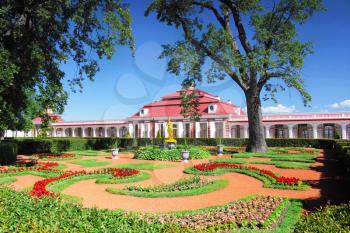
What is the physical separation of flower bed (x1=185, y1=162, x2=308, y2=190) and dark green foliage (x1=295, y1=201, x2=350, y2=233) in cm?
569

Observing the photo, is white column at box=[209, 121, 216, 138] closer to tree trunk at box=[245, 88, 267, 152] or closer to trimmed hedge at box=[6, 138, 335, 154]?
trimmed hedge at box=[6, 138, 335, 154]

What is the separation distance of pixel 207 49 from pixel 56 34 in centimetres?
1238

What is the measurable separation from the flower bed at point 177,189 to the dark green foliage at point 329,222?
536cm

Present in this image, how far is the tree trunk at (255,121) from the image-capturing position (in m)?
23.6

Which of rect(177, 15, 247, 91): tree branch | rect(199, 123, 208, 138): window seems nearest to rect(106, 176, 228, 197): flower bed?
rect(177, 15, 247, 91): tree branch

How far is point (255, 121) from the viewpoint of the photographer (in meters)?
24.0

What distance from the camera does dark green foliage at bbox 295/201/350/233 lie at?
4.14 m

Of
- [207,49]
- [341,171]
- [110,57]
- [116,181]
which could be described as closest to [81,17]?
[110,57]

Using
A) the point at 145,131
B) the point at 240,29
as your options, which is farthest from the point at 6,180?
the point at 145,131

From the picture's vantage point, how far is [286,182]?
11.1 meters

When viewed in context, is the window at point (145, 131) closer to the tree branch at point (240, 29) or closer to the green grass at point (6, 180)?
the tree branch at point (240, 29)

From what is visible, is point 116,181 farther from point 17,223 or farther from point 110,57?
point 17,223

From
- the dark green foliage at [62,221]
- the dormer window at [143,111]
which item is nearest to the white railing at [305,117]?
the dormer window at [143,111]

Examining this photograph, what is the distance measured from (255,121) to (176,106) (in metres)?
28.4
